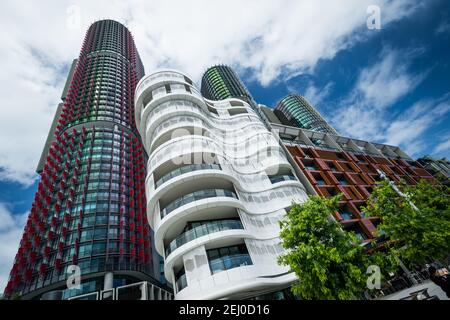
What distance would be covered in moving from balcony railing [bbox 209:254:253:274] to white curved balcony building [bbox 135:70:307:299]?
0.24 feet

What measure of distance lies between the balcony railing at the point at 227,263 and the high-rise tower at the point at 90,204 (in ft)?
104

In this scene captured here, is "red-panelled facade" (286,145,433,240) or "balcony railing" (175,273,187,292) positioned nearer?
"balcony railing" (175,273,187,292)

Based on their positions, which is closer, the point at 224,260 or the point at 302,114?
the point at 224,260

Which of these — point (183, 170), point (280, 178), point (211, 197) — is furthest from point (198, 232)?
point (280, 178)

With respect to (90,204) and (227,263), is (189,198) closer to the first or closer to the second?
(227,263)

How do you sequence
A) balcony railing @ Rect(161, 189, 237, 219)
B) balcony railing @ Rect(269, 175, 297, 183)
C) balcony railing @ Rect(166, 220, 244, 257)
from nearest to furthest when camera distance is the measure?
balcony railing @ Rect(166, 220, 244, 257) → balcony railing @ Rect(161, 189, 237, 219) → balcony railing @ Rect(269, 175, 297, 183)

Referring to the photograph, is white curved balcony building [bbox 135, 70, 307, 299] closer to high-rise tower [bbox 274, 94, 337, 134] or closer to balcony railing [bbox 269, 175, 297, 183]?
balcony railing [bbox 269, 175, 297, 183]

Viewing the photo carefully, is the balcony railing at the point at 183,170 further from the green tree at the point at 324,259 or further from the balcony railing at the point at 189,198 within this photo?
the green tree at the point at 324,259

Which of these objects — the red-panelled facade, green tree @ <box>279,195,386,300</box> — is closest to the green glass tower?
the red-panelled facade

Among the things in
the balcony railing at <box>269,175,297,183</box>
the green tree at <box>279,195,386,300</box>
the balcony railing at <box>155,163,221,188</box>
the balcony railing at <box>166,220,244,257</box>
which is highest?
the balcony railing at <box>155,163,221,188</box>

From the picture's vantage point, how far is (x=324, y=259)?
508 inches

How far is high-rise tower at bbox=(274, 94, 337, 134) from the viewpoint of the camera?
339 ft

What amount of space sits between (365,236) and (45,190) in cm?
6481

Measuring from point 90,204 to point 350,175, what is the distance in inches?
2075
